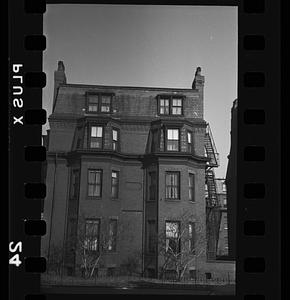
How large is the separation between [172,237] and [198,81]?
24.5 inches

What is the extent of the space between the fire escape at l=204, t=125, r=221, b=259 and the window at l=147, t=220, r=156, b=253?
0.71ft

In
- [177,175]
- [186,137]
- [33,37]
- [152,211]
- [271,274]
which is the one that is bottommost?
[271,274]

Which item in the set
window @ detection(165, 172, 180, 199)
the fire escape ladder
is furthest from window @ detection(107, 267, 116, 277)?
the fire escape ladder

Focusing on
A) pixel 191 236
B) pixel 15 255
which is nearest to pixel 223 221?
pixel 191 236

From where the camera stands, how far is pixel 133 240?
1.72 m

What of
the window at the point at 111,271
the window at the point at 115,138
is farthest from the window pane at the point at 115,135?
the window at the point at 111,271

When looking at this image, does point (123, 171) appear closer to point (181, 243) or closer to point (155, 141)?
point (155, 141)

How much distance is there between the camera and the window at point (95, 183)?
1.69m

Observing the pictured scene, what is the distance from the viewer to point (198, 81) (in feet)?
5.80

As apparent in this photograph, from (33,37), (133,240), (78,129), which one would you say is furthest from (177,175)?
(33,37)

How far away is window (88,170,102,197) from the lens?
5.54 ft

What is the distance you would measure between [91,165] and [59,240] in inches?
12.4

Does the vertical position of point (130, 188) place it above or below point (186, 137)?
below

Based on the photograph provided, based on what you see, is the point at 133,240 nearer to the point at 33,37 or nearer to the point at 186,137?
the point at 186,137
